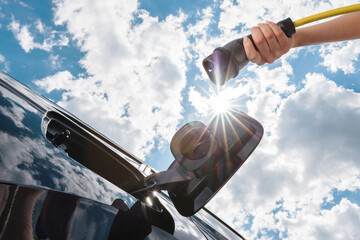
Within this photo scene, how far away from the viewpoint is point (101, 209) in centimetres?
92

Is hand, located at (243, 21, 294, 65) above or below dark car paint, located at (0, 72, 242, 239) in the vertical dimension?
above

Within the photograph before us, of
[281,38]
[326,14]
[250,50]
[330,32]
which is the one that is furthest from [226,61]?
[330,32]

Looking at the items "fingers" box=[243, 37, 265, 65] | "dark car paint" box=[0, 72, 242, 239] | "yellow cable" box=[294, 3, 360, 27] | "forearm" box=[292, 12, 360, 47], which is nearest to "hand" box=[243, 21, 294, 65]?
"fingers" box=[243, 37, 265, 65]

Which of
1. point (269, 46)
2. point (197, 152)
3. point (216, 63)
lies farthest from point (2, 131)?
point (269, 46)

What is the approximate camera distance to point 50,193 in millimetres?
827

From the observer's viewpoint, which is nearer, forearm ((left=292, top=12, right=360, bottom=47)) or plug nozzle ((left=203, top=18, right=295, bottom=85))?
plug nozzle ((left=203, top=18, right=295, bottom=85))

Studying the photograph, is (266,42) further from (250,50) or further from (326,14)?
(326,14)

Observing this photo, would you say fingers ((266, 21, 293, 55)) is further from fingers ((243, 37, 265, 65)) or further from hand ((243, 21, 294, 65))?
fingers ((243, 37, 265, 65))

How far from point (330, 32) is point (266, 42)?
0.84m

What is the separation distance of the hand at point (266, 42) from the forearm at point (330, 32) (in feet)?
1.19

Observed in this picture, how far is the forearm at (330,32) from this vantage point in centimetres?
163

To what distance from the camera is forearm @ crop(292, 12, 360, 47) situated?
1627mm

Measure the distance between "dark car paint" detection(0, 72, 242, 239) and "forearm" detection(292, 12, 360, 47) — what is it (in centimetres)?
125

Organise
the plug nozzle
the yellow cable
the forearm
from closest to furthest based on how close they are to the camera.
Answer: the plug nozzle < the yellow cable < the forearm
